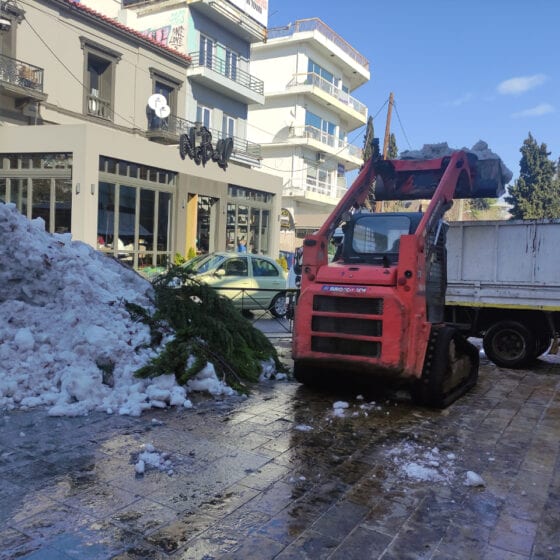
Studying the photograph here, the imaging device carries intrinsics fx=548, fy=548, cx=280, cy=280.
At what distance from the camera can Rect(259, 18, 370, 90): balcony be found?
37312mm

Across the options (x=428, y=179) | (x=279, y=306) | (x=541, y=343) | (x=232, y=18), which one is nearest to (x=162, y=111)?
(x=232, y=18)

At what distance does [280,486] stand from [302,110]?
3672cm

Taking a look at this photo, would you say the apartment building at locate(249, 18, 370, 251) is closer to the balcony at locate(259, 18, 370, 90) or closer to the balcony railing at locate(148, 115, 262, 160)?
the balcony at locate(259, 18, 370, 90)

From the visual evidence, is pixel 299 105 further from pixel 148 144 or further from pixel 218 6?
pixel 148 144

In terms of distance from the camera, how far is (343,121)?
4425 centimetres

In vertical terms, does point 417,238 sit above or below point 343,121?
below

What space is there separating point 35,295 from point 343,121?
4044 centimetres

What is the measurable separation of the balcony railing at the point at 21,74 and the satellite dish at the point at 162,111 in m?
4.66

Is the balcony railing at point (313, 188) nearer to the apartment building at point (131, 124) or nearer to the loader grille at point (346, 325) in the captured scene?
the apartment building at point (131, 124)

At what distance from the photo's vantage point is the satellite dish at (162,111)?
20969 millimetres

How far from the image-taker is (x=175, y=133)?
72.4 feet

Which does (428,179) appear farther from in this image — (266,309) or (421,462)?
(266,309)

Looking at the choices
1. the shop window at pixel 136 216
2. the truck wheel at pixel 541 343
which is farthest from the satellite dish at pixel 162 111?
the truck wheel at pixel 541 343

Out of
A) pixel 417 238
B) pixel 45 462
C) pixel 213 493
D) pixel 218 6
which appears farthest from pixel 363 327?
pixel 218 6
